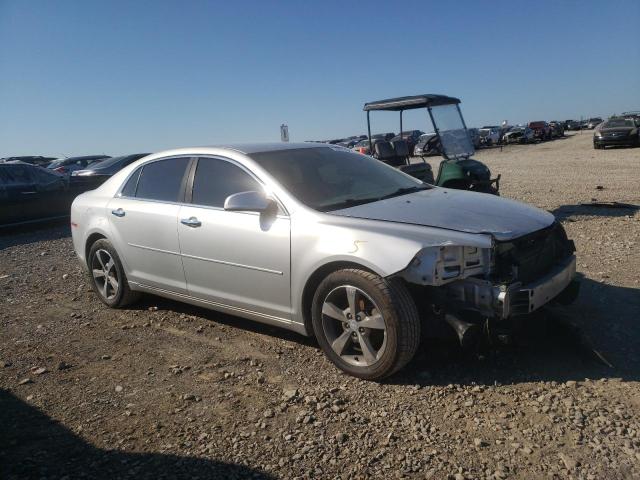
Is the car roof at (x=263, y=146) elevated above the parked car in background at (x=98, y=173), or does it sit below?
above

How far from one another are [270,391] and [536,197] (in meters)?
9.41

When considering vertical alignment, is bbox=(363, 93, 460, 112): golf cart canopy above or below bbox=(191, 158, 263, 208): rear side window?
above

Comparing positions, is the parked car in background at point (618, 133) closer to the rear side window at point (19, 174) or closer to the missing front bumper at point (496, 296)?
the rear side window at point (19, 174)

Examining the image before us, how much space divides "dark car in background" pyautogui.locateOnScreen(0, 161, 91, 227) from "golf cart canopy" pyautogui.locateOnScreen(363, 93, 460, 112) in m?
7.39

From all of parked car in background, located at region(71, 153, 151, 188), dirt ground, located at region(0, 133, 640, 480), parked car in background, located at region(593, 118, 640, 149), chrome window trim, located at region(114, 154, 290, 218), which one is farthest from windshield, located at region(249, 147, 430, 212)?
parked car in background, located at region(593, 118, 640, 149)

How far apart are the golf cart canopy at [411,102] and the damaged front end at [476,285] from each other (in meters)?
6.00

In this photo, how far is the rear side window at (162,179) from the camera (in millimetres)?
4590

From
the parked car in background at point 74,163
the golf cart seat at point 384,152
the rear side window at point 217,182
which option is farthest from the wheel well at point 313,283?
the parked car in background at point 74,163

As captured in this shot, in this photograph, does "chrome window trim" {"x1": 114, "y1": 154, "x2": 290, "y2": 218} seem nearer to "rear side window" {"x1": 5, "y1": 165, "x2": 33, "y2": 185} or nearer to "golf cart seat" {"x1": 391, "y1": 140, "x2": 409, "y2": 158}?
"golf cart seat" {"x1": 391, "y1": 140, "x2": 409, "y2": 158}

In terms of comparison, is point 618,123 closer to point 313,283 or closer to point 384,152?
point 384,152

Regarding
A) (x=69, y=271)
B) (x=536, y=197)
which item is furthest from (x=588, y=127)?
(x=69, y=271)

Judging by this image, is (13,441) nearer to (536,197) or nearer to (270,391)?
(270,391)

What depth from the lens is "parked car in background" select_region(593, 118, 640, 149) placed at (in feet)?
80.8

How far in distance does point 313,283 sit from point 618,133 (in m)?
26.3
